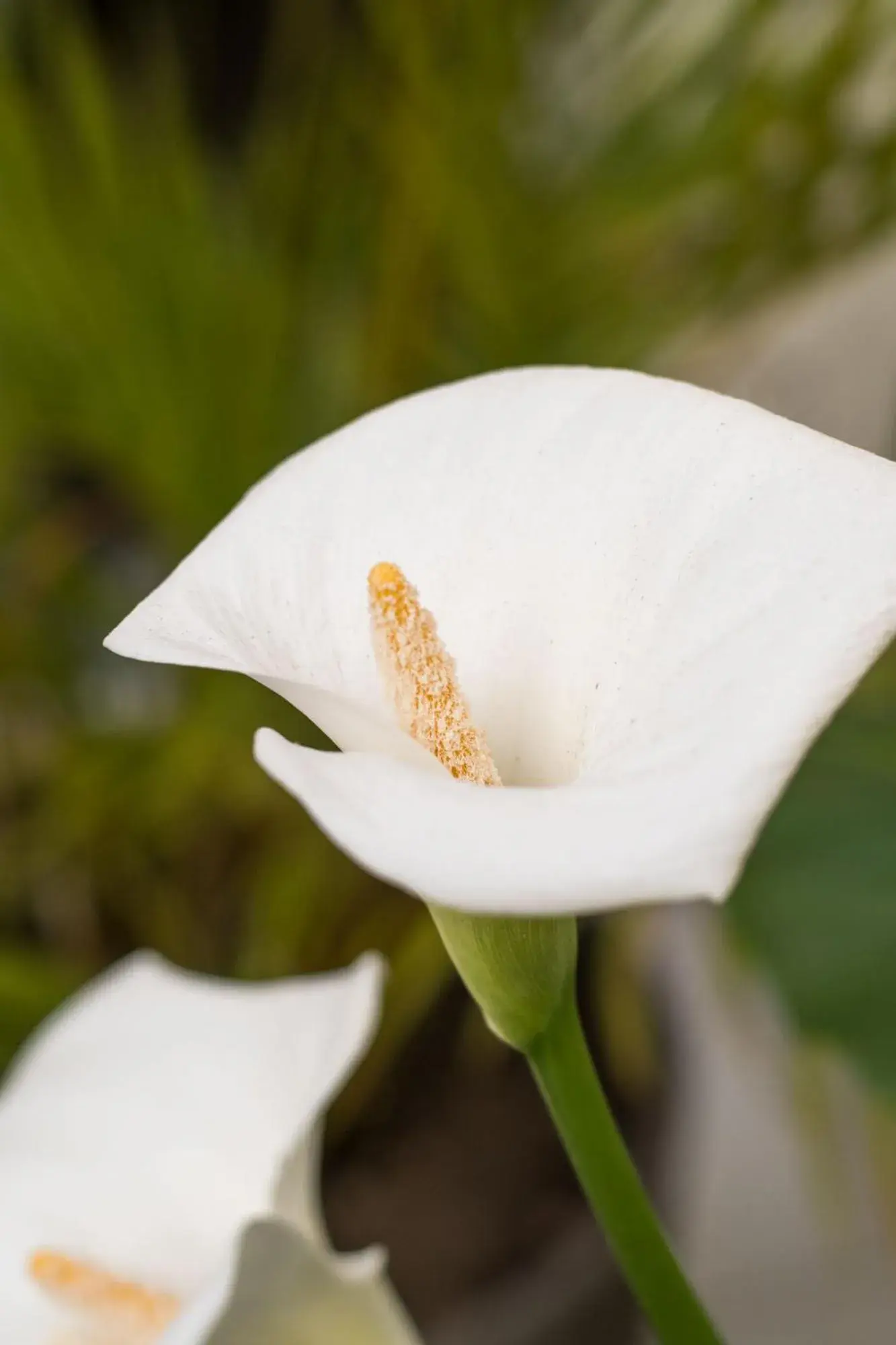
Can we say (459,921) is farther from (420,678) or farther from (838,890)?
(838,890)

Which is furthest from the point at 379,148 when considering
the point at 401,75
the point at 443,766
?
the point at 443,766

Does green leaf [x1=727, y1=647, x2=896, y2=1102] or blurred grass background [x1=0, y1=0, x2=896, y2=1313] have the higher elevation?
blurred grass background [x1=0, y1=0, x2=896, y2=1313]

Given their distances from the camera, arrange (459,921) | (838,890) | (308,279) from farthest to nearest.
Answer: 1. (308,279)
2. (838,890)
3. (459,921)

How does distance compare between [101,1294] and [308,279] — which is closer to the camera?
[101,1294]

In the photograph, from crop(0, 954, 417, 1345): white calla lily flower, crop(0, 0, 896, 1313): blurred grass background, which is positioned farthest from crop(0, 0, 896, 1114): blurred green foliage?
crop(0, 954, 417, 1345): white calla lily flower

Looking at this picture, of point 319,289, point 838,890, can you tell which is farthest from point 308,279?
point 838,890

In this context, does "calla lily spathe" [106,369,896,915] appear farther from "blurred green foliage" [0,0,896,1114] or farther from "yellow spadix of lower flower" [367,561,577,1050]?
"blurred green foliage" [0,0,896,1114]

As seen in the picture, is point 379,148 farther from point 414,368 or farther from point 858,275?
point 858,275
